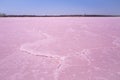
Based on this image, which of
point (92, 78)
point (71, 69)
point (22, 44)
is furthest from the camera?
point (22, 44)

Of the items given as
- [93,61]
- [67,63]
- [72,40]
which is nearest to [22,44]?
[72,40]

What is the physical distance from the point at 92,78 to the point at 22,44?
47.5 inches

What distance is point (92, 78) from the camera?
4.67 ft

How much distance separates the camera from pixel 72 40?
2.53 metres

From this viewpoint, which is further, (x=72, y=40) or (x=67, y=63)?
(x=72, y=40)

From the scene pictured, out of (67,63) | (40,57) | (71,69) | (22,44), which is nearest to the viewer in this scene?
(71,69)

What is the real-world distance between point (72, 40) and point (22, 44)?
667mm

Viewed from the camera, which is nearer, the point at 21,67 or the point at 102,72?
the point at 102,72

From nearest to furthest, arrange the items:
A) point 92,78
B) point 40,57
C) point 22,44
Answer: point 92,78 < point 40,57 < point 22,44

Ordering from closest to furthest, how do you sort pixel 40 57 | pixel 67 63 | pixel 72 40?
pixel 67 63 < pixel 40 57 < pixel 72 40

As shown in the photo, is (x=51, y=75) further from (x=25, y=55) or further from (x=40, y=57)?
(x=25, y=55)

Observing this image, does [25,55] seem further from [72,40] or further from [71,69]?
[72,40]

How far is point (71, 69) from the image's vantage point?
159 cm

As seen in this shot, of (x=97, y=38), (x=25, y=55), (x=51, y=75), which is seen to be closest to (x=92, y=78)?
(x=51, y=75)
